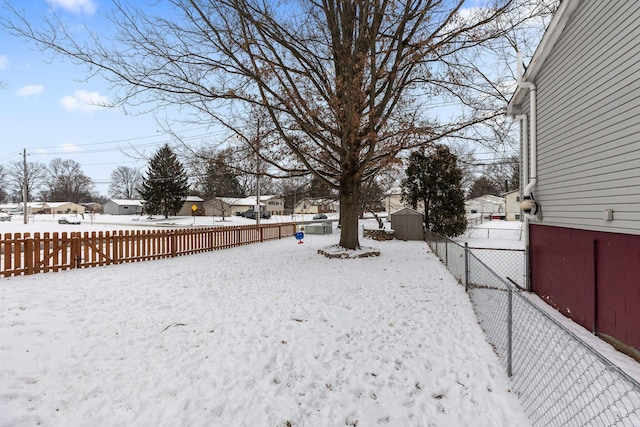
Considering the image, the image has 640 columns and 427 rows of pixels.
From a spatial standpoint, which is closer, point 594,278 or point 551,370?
point 551,370

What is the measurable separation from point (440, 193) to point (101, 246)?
17.6 m

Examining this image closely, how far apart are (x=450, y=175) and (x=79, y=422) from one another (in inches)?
788

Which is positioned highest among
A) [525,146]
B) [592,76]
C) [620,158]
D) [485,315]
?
[592,76]

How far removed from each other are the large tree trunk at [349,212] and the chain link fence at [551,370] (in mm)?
5260

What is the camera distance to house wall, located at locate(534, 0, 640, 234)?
14.5 ft

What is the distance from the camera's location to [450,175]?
19.4 m

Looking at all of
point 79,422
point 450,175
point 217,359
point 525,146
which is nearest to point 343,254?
point 525,146

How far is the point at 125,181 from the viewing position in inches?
3469

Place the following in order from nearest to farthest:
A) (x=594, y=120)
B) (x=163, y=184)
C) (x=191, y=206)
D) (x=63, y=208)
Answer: (x=594, y=120)
(x=163, y=184)
(x=191, y=206)
(x=63, y=208)

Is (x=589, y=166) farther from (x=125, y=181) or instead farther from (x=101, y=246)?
(x=125, y=181)

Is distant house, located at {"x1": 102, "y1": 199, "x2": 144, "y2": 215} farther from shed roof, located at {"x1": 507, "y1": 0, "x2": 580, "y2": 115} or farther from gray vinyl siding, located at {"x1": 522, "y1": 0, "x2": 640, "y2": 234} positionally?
gray vinyl siding, located at {"x1": 522, "y1": 0, "x2": 640, "y2": 234}

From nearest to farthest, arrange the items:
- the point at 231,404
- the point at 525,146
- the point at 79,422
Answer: the point at 79,422 → the point at 231,404 → the point at 525,146

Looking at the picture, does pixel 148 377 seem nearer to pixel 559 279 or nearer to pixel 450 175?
pixel 559 279

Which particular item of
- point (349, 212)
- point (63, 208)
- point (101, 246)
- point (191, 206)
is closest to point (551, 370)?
point (349, 212)
